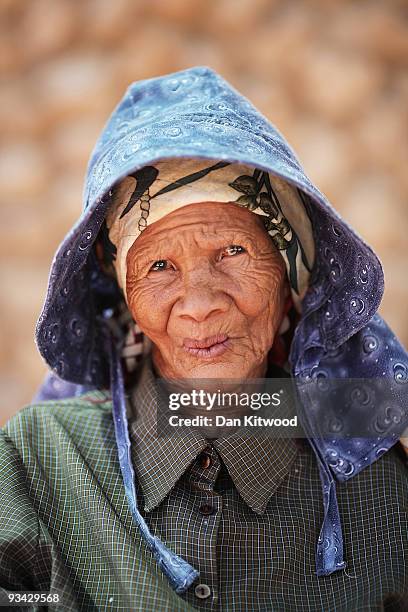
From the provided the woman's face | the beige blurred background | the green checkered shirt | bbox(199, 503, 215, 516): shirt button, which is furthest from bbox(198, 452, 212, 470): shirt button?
the beige blurred background

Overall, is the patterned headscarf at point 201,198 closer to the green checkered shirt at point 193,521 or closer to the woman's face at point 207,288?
the woman's face at point 207,288

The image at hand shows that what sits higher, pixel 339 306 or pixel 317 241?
pixel 317 241

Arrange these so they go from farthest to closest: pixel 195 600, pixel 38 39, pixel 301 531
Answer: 1. pixel 38 39
2. pixel 301 531
3. pixel 195 600

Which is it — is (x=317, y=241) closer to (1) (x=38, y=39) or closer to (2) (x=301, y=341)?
(2) (x=301, y=341)

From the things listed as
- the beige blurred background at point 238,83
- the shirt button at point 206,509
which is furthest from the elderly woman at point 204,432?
the beige blurred background at point 238,83

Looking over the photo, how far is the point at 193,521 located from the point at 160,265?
2.39 ft

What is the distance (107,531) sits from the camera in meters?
2.33

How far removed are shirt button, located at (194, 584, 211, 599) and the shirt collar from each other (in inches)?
10.1

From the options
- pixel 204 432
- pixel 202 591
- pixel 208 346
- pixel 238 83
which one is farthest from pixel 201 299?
pixel 238 83

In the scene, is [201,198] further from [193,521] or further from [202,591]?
[202,591]

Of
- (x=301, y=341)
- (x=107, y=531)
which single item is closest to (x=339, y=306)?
(x=301, y=341)

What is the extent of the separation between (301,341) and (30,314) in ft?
7.70

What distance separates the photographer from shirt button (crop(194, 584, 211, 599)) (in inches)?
88.3

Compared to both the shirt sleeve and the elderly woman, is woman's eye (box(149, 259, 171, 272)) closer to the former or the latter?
the elderly woman
